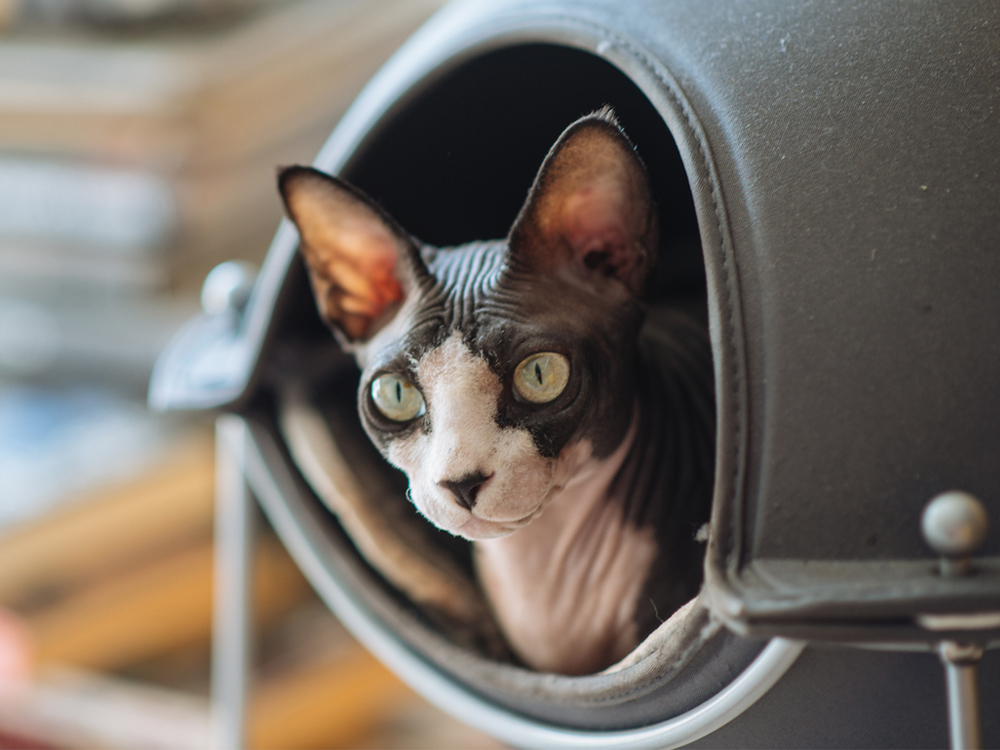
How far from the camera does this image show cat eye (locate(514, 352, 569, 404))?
0.51m

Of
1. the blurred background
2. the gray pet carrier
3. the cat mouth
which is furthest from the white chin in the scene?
the blurred background

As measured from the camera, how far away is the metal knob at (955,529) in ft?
1.46

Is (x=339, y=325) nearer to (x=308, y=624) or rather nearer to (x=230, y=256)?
(x=308, y=624)

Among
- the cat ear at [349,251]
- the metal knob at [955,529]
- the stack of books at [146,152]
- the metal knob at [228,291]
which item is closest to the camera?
the metal knob at [955,529]

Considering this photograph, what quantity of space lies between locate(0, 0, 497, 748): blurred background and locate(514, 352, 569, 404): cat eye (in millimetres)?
1080

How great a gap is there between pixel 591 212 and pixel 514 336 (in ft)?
0.27

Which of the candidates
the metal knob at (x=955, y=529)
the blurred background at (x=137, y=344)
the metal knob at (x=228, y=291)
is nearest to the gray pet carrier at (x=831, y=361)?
the metal knob at (x=955, y=529)

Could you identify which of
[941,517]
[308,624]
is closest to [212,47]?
[308,624]

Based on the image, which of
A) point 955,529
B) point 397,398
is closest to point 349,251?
point 397,398

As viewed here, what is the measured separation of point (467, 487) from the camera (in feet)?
1.63

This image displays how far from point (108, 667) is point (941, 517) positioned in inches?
60.4

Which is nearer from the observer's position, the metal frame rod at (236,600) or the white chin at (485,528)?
the white chin at (485,528)

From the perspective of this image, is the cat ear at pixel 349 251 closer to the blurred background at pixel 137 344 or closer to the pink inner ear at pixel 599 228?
the pink inner ear at pixel 599 228

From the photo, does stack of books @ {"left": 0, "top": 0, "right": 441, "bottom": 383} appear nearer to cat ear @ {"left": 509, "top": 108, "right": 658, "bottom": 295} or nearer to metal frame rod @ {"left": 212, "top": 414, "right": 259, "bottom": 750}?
metal frame rod @ {"left": 212, "top": 414, "right": 259, "bottom": 750}
